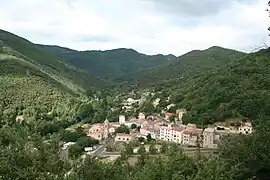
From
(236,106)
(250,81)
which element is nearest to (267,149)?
(236,106)

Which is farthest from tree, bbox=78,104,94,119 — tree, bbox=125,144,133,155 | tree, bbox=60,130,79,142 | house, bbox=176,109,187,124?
tree, bbox=125,144,133,155

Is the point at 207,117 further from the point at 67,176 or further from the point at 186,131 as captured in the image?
the point at 67,176

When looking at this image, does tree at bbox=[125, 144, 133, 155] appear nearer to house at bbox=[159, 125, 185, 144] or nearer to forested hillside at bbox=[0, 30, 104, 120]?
house at bbox=[159, 125, 185, 144]

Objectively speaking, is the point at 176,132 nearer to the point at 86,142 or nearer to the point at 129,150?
the point at 86,142

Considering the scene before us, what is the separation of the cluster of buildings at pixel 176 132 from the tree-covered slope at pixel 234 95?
2686 mm

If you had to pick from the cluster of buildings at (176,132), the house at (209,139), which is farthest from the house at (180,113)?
the house at (209,139)

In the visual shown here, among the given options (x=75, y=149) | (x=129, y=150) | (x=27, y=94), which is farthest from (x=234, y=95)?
(x=27, y=94)

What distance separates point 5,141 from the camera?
61.5ft

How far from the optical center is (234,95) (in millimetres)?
58594

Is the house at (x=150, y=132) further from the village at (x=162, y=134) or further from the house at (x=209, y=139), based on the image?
the house at (x=209, y=139)

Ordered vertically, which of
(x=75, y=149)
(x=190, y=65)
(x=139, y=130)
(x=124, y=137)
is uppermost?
(x=190, y=65)

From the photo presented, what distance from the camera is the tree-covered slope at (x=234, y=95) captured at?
53.1 metres

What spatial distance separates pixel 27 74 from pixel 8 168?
91794 mm

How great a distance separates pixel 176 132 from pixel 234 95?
11699 mm
